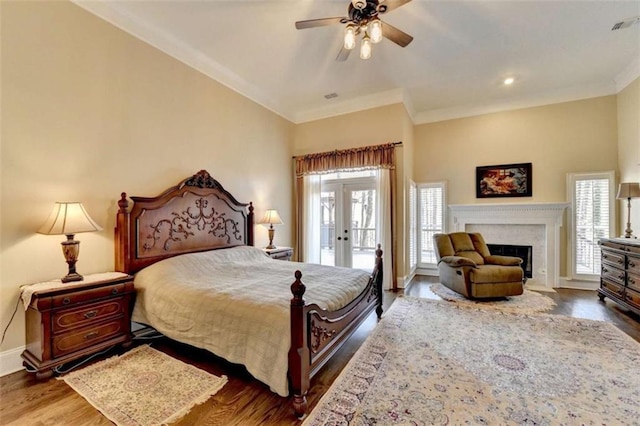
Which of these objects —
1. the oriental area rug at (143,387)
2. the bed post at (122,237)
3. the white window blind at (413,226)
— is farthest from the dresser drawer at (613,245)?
the bed post at (122,237)

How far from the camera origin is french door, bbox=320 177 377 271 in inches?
206

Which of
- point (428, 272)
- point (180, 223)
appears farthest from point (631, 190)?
point (180, 223)

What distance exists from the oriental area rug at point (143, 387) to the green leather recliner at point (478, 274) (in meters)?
3.43

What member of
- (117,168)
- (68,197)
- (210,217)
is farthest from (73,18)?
(210,217)

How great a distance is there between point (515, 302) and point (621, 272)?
4.26ft

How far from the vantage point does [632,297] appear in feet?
10.9

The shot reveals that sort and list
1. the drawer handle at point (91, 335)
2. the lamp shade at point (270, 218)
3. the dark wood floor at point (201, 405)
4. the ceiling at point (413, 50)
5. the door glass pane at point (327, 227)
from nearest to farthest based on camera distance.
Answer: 1. the dark wood floor at point (201, 405)
2. the drawer handle at point (91, 335)
3. the ceiling at point (413, 50)
4. the lamp shade at point (270, 218)
5. the door glass pane at point (327, 227)

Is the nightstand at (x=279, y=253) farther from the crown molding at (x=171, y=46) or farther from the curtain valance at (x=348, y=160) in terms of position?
the crown molding at (x=171, y=46)

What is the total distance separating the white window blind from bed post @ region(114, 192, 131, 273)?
14.6ft

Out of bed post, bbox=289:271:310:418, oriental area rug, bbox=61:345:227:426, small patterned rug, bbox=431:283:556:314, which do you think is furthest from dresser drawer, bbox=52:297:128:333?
small patterned rug, bbox=431:283:556:314

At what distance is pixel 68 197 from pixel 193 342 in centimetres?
183

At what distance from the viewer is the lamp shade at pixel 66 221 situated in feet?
7.33

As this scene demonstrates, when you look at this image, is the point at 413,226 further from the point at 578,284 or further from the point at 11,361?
the point at 11,361

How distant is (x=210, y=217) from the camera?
149 inches
